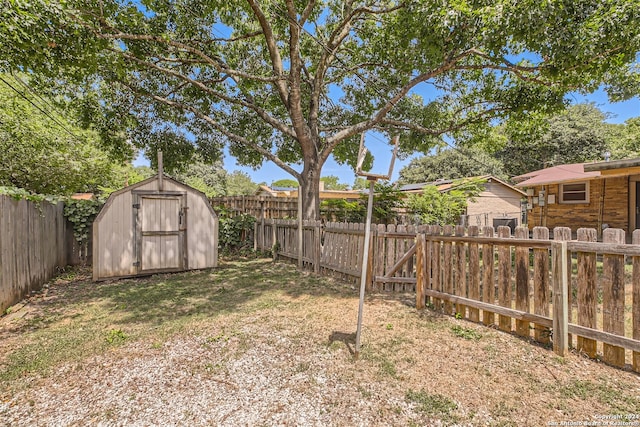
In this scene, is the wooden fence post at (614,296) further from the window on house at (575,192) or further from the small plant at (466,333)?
the window on house at (575,192)

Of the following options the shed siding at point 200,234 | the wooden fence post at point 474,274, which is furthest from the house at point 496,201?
the wooden fence post at point 474,274

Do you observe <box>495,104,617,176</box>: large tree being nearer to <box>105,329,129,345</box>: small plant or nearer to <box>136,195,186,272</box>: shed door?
<box>136,195,186,272</box>: shed door

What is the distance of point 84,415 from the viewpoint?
230cm

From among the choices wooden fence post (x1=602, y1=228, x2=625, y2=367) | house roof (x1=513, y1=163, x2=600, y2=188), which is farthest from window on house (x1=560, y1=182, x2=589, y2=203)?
wooden fence post (x1=602, y1=228, x2=625, y2=367)

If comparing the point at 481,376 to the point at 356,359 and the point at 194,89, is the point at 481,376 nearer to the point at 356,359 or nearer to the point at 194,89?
the point at 356,359

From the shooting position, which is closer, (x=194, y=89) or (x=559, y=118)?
(x=194, y=89)

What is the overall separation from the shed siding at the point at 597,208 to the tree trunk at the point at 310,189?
1054 centimetres

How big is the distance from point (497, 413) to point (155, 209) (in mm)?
7198

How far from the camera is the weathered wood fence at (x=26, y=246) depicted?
4446 mm

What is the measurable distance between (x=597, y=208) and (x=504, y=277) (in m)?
11.4

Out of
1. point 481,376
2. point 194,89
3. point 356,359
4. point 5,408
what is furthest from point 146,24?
point 481,376

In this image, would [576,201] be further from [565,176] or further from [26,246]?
[26,246]

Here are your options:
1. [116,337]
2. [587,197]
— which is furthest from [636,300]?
[587,197]

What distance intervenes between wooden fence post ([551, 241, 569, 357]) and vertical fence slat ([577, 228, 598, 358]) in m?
0.12
